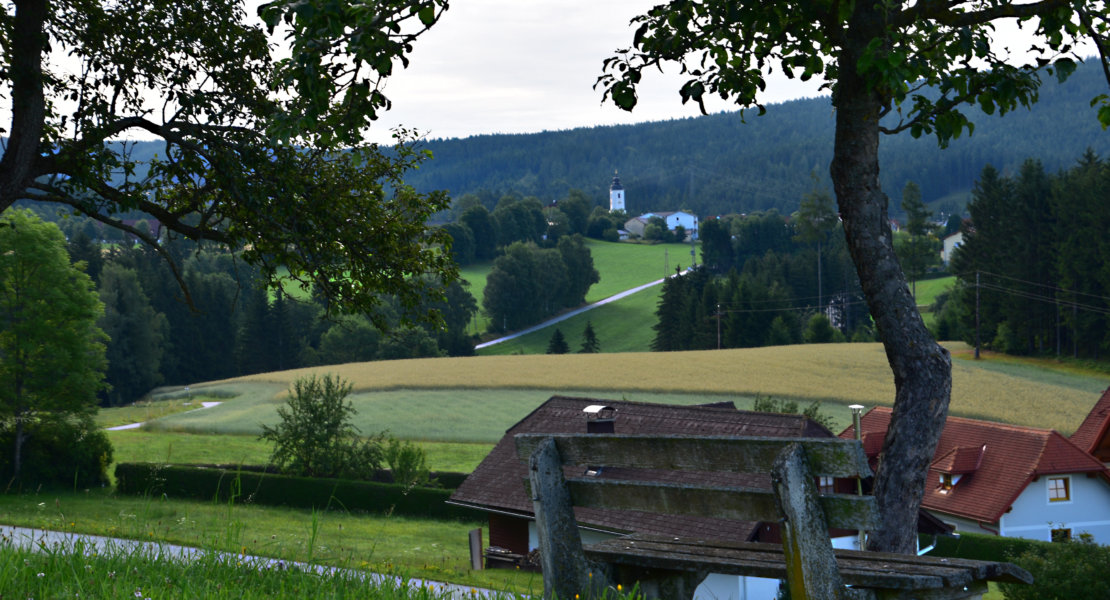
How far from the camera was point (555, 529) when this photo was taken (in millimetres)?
4234

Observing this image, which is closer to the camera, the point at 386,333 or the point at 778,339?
the point at 386,333

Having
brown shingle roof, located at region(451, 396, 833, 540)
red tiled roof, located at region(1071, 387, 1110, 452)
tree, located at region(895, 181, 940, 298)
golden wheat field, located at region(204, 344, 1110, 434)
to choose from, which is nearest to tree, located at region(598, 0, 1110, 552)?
red tiled roof, located at region(1071, 387, 1110, 452)

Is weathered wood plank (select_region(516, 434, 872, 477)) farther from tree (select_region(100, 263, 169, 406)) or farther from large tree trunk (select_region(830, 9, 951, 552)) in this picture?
tree (select_region(100, 263, 169, 406))

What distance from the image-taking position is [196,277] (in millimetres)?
90500

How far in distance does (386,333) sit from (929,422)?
6.95 m

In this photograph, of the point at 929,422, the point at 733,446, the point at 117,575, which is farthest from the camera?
the point at 929,422

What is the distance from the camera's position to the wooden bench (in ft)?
11.0

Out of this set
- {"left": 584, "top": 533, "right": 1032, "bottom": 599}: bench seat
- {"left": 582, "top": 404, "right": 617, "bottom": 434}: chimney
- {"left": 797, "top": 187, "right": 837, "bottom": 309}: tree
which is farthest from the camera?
{"left": 797, "top": 187, "right": 837, "bottom": 309}: tree

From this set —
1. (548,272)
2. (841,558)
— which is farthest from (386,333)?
(548,272)

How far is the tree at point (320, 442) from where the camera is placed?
128ft

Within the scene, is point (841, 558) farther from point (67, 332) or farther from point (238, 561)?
point (67, 332)

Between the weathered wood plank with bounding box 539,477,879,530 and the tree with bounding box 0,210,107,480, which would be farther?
the tree with bounding box 0,210,107,480

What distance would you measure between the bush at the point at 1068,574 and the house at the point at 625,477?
615 centimetres

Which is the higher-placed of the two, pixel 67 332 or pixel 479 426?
pixel 67 332
